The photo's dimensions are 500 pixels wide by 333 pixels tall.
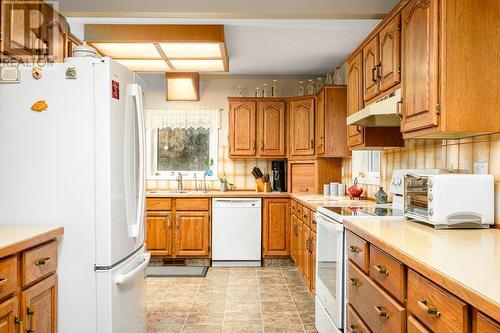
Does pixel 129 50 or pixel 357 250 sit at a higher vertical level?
pixel 129 50

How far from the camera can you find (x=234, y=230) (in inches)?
195

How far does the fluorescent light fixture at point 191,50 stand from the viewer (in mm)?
3684

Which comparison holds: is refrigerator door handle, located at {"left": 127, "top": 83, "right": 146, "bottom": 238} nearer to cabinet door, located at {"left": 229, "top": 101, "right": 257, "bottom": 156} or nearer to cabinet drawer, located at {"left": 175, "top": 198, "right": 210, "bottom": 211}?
cabinet drawer, located at {"left": 175, "top": 198, "right": 210, "bottom": 211}

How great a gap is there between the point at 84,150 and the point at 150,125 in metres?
3.62

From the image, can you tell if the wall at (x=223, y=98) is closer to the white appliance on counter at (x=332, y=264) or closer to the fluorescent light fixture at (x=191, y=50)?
the fluorescent light fixture at (x=191, y=50)

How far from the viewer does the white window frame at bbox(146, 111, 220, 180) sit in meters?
5.59

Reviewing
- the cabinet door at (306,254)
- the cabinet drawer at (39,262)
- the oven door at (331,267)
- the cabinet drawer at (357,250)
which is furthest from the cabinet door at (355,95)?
the cabinet drawer at (39,262)

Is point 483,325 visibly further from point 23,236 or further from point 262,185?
point 262,185

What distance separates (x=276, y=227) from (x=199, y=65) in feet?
7.16

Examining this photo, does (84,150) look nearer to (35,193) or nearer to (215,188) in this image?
(35,193)

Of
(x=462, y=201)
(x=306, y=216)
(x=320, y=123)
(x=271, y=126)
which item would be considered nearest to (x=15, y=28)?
(x=462, y=201)

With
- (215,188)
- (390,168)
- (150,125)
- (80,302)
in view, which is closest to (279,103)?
(215,188)

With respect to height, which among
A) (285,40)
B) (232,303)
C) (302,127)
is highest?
(285,40)

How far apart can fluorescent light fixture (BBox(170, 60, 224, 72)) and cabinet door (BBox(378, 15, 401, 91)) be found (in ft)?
6.50
